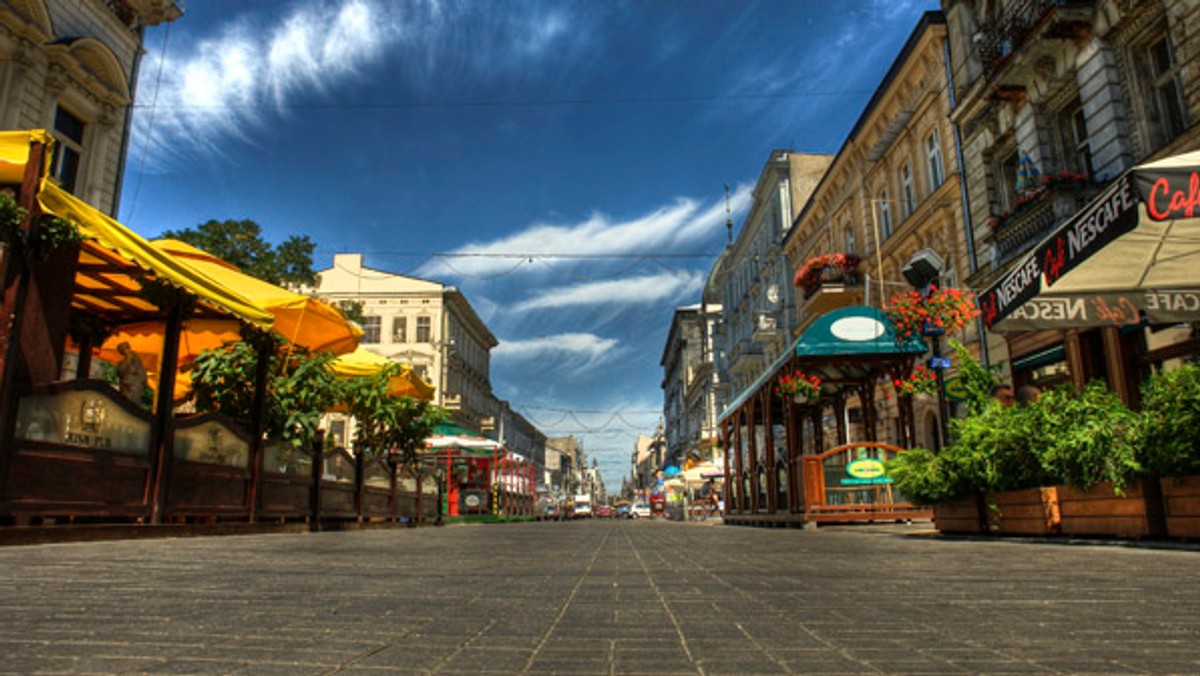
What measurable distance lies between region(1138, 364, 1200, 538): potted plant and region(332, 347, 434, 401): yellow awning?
11.5 m

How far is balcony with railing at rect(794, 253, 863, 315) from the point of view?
80.4 ft

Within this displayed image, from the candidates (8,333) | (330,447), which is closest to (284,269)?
(330,447)

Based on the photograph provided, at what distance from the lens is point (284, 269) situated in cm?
2995

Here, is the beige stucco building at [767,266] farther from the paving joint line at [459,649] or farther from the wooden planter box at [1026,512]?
the paving joint line at [459,649]

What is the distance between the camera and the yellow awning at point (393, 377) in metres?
14.4

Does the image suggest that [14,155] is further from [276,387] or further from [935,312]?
[935,312]

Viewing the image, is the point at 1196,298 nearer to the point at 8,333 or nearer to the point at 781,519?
the point at 781,519

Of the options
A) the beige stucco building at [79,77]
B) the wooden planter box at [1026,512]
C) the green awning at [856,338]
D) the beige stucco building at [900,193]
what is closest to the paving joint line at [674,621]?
the wooden planter box at [1026,512]

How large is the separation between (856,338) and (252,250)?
24.1 m

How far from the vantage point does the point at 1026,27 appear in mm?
14141

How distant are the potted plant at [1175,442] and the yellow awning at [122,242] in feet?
28.3

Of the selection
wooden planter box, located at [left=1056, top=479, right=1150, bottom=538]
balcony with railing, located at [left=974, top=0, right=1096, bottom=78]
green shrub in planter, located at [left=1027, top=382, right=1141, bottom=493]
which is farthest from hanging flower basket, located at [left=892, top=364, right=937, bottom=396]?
balcony with railing, located at [left=974, top=0, right=1096, bottom=78]

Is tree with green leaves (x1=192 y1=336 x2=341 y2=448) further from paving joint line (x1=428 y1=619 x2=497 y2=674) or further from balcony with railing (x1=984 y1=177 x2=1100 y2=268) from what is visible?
balcony with railing (x1=984 y1=177 x2=1100 y2=268)

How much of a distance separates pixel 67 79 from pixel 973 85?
1991cm
